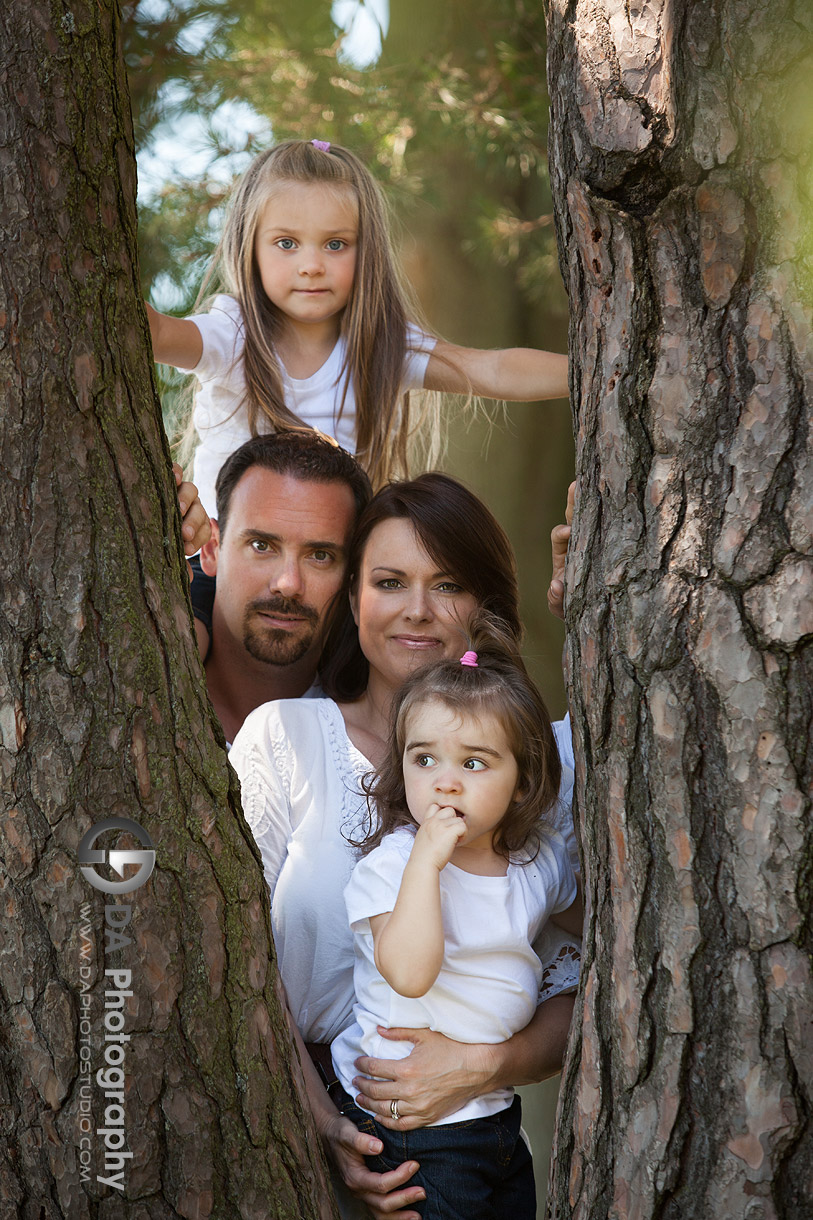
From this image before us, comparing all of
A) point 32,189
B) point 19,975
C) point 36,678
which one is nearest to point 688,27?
point 32,189

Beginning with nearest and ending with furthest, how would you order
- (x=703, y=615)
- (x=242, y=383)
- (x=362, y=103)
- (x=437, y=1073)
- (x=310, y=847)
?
(x=703, y=615)
(x=437, y=1073)
(x=310, y=847)
(x=242, y=383)
(x=362, y=103)

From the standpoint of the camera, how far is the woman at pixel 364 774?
6.12ft

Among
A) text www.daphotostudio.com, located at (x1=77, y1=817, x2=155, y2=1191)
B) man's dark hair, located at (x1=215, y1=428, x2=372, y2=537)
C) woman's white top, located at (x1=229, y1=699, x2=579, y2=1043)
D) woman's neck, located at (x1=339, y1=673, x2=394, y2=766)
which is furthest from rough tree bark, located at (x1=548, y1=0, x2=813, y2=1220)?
man's dark hair, located at (x1=215, y1=428, x2=372, y2=537)

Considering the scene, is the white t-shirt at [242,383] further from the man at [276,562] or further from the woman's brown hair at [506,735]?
the woman's brown hair at [506,735]

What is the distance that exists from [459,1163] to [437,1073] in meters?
0.17

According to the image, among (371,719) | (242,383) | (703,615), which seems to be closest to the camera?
(703,615)

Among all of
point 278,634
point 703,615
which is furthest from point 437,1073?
point 278,634

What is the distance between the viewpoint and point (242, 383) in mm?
3137

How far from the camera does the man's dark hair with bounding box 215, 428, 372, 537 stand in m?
2.88

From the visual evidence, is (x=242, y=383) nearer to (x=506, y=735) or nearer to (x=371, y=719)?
(x=371, y=719)

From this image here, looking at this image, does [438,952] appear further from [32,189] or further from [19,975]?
[32,189]

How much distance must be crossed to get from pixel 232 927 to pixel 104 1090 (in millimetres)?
246

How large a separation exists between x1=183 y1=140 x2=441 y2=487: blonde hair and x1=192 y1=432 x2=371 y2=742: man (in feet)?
0.67

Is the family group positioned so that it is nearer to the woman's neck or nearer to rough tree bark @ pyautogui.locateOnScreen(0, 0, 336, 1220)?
the woman's neck
